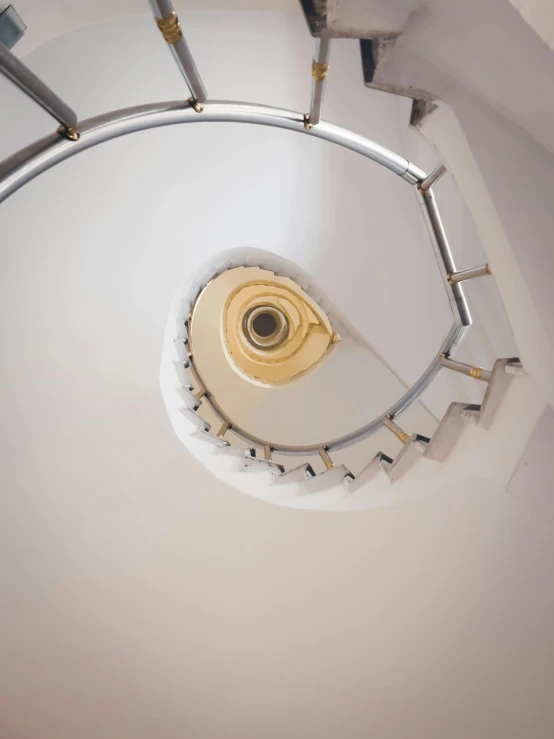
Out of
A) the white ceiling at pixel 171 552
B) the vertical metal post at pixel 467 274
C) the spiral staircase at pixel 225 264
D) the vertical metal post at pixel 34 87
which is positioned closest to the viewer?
the vertical metal post at pixel 34 87

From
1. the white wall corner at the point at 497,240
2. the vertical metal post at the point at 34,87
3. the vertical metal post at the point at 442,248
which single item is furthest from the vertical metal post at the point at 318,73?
the vertical metal post at the point at 34,87

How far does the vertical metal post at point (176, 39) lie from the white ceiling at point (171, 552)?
3.53 feet

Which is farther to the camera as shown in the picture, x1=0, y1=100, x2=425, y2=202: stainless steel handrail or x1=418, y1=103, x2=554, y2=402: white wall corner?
x1=0, y1=100, x2=425, y2=202: stainless steel handrail

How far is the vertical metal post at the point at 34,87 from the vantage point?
1001 mm

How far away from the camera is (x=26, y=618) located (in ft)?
8.65

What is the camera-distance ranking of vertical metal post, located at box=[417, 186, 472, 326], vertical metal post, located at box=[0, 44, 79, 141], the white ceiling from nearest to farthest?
vertical metal post, located at box=[0, 44, 79, 141] < vertical metal post, located at box=[417, 186, 472, 326] < the white ceiling

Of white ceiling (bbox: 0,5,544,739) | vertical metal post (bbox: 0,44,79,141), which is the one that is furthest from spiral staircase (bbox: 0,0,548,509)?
white ceiling (bbox: 0,5,544,739)

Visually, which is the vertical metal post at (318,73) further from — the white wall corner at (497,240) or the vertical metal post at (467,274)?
the vertical metal post at (467,274)

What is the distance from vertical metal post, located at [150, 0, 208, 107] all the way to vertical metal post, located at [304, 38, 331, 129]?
337mm

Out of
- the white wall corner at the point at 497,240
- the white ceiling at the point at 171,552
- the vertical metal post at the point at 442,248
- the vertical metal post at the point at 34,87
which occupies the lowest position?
the white ceiling at the point at 171,552

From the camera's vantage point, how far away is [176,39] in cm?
113

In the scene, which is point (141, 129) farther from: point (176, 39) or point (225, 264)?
point (225, 264)

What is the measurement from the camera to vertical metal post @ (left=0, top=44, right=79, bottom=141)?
1001mm

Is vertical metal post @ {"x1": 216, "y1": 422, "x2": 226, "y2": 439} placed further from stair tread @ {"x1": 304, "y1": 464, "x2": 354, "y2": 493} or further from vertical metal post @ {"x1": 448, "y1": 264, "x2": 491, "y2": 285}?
vertical metal post @ {"x1": 448, "y1": 264, "x2": 491, "y2": 285}
